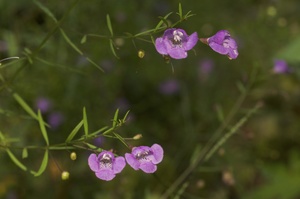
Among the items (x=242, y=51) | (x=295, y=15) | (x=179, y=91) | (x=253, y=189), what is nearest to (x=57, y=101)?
(x=179, y=91)

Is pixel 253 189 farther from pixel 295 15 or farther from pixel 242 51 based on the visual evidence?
pixel 295 15

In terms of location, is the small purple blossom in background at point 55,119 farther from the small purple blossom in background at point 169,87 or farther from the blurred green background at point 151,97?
the small purple blossom in background at point 169,87

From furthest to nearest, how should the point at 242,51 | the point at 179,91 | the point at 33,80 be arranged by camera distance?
1. the point at 242,51
2. the point at 179,91
3. the point at 33,80

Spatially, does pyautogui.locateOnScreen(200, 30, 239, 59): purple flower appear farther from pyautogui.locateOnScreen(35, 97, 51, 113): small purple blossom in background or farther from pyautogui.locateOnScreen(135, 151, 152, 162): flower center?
pyautogui.locateOnScreen(35, 97, 51, 113): small purple blossom in background

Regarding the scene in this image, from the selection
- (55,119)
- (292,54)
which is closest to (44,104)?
(55,119)

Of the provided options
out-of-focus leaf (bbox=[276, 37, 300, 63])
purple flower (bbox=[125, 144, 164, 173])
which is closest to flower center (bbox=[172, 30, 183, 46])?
purple flower (bbox=[125, 144, 164, 173])

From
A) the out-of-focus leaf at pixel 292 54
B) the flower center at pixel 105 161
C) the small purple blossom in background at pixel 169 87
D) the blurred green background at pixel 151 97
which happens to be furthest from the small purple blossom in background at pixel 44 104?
the flower center at pixel 105 161
